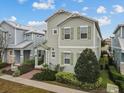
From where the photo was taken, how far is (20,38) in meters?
37.3

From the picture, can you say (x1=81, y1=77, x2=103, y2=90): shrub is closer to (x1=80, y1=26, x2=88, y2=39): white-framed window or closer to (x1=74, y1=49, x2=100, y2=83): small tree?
(x1=74, y1=49, x2=100, y2=83): small tree

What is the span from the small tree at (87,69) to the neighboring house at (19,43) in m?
16.6

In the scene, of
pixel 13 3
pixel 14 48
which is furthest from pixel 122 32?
pixel 14 48

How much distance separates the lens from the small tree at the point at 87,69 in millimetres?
19578

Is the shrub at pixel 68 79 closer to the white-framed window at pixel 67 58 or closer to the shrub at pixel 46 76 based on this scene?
the shrub at pixel 46 76

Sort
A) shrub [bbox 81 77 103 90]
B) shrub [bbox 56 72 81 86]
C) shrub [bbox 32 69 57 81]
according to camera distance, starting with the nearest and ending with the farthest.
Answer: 1. shrub [bbox 81 77 103 90]
2. shrub [bbox 56 72 81 86]
3. shrub [bbox 32 69 57 81]

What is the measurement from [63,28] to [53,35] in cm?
282

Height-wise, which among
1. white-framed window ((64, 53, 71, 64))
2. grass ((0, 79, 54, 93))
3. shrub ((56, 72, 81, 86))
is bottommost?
grass ((0, 79, 54, 93))

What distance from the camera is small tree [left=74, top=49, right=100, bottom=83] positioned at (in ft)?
64.2

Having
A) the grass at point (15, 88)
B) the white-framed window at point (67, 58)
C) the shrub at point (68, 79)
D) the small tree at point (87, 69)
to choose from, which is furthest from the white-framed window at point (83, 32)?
the grass at point (15, 88)

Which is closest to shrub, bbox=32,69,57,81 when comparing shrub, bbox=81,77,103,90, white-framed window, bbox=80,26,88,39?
shrub, bbox=81,77,103,90

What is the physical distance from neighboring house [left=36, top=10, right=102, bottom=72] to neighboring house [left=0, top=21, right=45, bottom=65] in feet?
25.0

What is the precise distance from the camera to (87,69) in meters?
19.7

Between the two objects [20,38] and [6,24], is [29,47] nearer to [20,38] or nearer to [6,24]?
[20,38]
